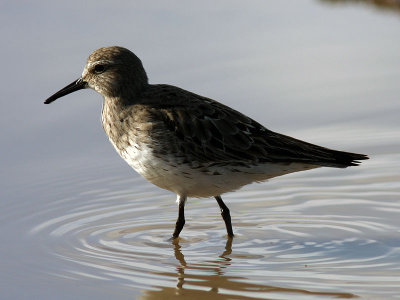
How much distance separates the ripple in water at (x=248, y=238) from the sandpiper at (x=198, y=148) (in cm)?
52

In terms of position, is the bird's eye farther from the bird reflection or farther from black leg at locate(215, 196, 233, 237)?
the bird reflection

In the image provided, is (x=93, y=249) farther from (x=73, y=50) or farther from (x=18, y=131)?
(x=73, y=50)

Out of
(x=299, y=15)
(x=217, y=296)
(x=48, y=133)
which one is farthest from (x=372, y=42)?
(x=217, y=296)

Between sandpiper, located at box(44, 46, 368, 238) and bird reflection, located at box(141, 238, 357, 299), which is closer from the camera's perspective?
bird reflection, located at box(141, 238, 357, 299)

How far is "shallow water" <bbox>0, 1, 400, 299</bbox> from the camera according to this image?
803 centimetres

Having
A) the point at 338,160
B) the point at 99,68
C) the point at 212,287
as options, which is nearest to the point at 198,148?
the point at 338,160

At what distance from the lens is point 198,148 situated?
8883 millimetres

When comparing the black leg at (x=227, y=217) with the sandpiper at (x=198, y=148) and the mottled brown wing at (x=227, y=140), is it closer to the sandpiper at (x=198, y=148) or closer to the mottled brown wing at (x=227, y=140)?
the sandpiper at (x=198, y=148)

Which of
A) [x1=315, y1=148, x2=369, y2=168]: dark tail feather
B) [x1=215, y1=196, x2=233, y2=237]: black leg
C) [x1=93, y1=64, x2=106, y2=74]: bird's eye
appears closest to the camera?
[x1=315, y1=148, x2=369, y2=168]: dark tail feather

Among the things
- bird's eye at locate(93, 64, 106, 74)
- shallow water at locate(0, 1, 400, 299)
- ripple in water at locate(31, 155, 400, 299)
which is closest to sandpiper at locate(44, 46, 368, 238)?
bird's eye at locate(93, 64, 106, 74)

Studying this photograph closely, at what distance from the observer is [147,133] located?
8.86 meters

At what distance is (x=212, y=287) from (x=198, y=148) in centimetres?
157

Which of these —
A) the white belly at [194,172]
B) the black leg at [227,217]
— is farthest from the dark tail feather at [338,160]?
the black leg at [227,217]

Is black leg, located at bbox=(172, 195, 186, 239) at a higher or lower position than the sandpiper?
lower
